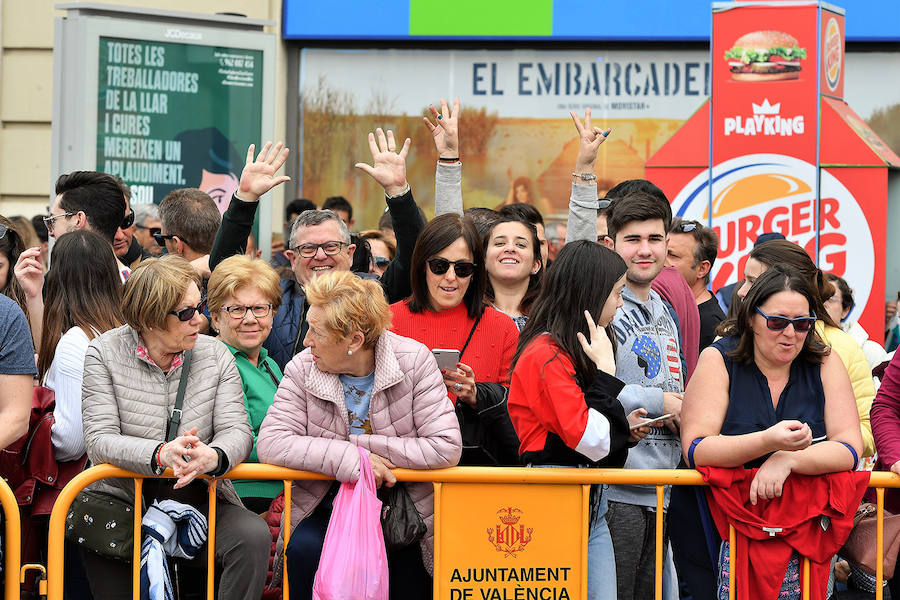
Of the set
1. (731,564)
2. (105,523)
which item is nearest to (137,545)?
Result: (105,523)

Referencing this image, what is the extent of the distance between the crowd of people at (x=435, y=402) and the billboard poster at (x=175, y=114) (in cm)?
387

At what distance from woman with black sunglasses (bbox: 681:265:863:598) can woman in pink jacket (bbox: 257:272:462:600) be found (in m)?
0.94

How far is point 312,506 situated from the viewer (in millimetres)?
4348

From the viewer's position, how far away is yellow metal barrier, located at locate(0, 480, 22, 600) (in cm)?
421

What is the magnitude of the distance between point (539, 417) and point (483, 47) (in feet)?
26.7

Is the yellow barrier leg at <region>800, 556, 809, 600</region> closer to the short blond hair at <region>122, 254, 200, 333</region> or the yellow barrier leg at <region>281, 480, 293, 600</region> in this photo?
the yellow barrier leg at <region>281, 480, 293, 600</region>

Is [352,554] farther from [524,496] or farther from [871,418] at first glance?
[871,418]

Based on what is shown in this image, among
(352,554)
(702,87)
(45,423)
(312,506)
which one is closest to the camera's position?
(352,554)

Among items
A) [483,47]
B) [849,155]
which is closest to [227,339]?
[849,155]

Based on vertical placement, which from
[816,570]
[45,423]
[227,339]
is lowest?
[816,570]

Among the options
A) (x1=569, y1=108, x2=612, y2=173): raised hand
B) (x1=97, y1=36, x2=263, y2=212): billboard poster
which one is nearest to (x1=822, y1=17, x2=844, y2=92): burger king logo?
(x1=569, y1=108, x2=612, y2=173): raised hand

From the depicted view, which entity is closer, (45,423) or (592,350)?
(592,350)

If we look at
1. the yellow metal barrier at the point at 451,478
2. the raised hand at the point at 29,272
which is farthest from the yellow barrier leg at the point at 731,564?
the raised hand at the point at 29,272

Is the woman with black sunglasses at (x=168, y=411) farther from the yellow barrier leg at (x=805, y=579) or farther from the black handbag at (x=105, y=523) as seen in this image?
the yellow barrier leg at (x=805, y=579)
